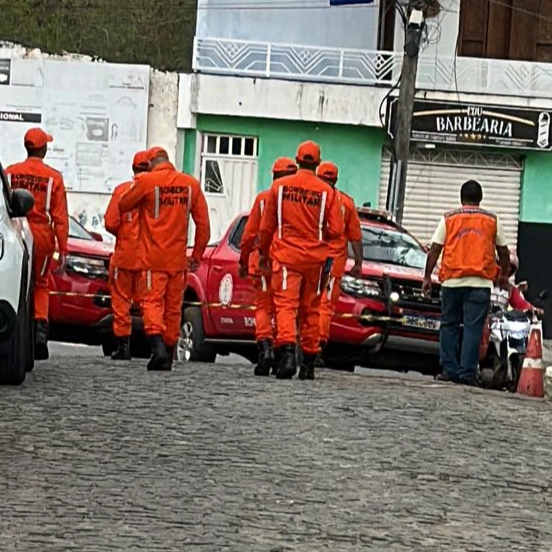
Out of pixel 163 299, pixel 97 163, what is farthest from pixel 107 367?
pixel 97 163

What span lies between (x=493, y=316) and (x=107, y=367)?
436 centimetres

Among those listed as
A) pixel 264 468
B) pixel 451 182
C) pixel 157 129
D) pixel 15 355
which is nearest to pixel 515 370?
pixel 15 355

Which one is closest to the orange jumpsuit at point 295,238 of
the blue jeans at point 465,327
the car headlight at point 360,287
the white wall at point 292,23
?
the blue jeans at point 465,327

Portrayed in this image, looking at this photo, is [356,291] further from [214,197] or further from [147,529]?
[214,197]

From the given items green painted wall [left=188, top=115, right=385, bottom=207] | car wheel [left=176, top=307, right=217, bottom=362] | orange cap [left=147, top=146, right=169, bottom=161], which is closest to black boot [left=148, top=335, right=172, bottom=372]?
orange cap [left=147, top=146, right=169, bottom=161]

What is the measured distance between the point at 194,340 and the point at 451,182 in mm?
14263

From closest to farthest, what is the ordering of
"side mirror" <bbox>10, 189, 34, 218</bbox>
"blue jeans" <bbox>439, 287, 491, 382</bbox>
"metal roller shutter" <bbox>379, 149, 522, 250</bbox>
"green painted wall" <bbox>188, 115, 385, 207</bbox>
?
"side mirror" <bbox>10, 189, 34, 218</bbox>
"blue jeans" <bbox>439, 287, 491, 382</bbox>
"green painted wall" <bbox>188, 115, 385, 207</bbox>
"metal roller shutter" <bbox>379, 149, 522, 250</bbox>

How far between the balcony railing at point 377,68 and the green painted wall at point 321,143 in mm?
942

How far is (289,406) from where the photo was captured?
9836 millimetres

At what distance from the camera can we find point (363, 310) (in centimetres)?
1398

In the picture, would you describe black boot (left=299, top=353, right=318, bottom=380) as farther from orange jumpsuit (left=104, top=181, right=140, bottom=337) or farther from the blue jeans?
the blue jeans

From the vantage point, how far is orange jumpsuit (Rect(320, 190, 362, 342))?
1219 cm

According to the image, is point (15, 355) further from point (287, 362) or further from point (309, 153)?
point (309, 153)

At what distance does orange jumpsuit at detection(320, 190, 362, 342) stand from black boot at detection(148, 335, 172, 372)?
1.23m
